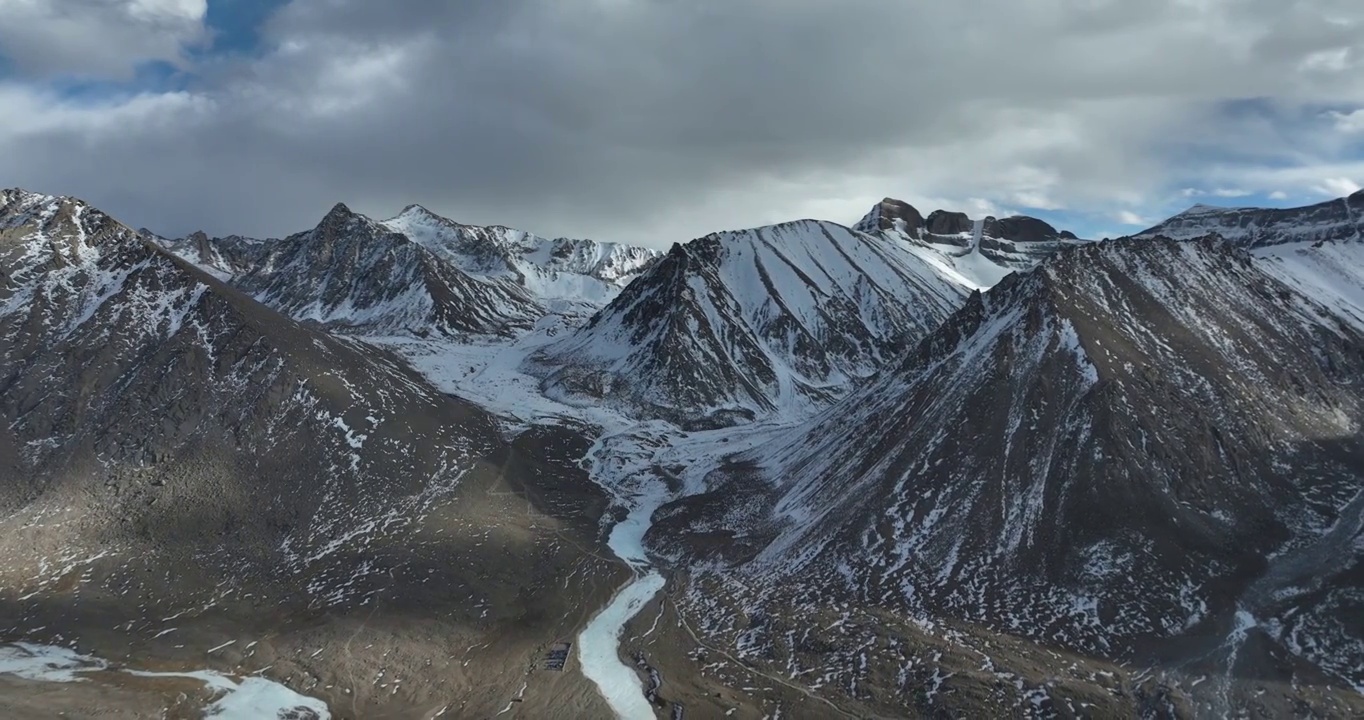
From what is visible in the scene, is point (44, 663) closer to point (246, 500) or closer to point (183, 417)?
point (246, 500)

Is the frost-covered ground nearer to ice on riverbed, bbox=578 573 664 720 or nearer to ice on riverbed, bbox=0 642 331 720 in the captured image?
ice on riverbed, bbox=578 573 664 720

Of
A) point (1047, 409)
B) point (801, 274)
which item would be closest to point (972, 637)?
point (1047, 409)

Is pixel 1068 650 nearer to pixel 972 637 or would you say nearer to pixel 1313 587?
pixel 972 637

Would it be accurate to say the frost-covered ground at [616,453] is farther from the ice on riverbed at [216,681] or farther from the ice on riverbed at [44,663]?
the ice on riverbed at [44,663]

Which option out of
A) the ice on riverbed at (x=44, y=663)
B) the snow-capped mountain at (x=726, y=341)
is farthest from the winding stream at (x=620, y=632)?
the snow-capped mountain at (x=726, y=341)

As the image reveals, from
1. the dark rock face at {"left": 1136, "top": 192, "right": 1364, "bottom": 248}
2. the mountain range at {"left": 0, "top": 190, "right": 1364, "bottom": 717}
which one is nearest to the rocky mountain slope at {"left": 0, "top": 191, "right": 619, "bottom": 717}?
the mountain range at {"left": 0, "top": 190, "right": 1364, "bottom": 717}

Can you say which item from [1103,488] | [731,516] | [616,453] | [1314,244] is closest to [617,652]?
[731,516]
